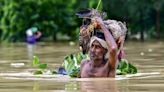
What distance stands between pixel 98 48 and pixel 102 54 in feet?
0.38

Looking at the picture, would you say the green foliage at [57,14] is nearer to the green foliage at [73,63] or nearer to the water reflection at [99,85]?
the green foliage at [73,63]

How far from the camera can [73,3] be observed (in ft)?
170

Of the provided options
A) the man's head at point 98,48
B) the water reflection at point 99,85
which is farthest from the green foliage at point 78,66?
the water reflection at point 99,85

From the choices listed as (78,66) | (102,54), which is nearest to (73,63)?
(78,66)

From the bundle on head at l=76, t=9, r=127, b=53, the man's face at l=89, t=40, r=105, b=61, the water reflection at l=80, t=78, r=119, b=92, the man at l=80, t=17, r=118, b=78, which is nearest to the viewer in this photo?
the water reflection at l=80, t=78, r=119, b=92

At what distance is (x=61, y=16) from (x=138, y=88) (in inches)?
1651

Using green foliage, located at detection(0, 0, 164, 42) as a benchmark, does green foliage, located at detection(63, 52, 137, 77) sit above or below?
below

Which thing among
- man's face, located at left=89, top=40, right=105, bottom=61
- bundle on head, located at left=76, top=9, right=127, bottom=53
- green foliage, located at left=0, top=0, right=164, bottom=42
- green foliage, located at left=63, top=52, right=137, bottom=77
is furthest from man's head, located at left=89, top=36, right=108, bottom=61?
green foliage, located at left=0, top=0, right=164, bottom=42

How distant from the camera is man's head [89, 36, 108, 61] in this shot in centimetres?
1084

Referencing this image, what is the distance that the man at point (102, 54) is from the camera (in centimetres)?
1069

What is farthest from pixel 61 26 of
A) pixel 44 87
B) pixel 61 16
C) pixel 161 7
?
pixel 44 87

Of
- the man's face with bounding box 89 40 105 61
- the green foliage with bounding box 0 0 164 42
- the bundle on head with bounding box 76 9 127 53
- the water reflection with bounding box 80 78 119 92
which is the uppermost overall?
the green foliage with bounding box 0 0 164 42

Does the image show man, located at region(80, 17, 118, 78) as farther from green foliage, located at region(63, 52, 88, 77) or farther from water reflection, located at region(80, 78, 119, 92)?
green foliage, located at region(63, 52, 88, 77)

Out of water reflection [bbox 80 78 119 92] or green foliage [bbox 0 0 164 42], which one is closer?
water reflection [bbox 80 78 119 92]
